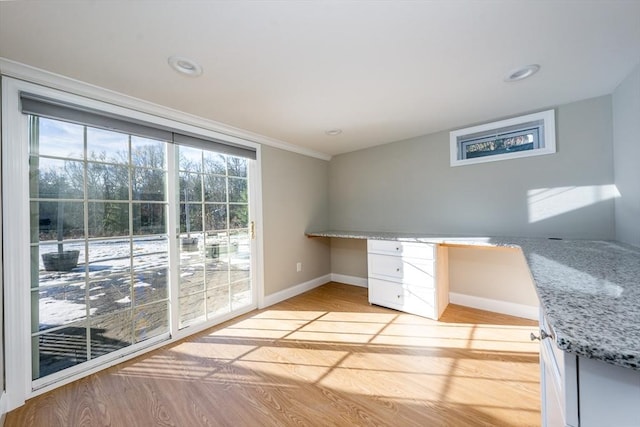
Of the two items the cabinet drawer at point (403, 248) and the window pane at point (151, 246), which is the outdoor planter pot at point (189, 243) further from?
the cabinet drawer at point (403, 248)

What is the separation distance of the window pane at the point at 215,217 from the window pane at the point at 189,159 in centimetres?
41

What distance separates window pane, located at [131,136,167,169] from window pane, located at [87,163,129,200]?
132 millimetres

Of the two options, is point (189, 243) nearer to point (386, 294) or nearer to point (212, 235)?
point (212, 235)

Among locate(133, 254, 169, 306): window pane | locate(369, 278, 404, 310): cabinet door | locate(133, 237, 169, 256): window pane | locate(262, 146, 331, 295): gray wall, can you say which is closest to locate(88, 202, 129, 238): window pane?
locate(133, 237, 169, 256): window pane

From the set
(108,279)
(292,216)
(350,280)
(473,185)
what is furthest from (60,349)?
(473,185)

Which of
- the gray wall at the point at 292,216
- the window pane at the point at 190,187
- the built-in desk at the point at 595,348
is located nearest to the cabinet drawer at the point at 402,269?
the gray wall at the point at 292,216

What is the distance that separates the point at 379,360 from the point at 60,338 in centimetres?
238

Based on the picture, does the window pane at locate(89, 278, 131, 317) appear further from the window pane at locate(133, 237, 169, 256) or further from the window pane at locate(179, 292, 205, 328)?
the window pane at locate(179, 292, 205, 328)

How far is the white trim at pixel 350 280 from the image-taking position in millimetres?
3873

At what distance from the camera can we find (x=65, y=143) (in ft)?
6.13

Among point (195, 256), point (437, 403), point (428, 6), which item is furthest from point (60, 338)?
point (428, 6)

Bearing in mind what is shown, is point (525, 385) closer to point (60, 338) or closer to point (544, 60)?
point (544, 60)

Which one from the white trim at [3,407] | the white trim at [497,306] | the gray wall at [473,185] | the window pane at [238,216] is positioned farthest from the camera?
the window pane at [238,216]

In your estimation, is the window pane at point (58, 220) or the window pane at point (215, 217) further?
the window pane at point (215, 217)
